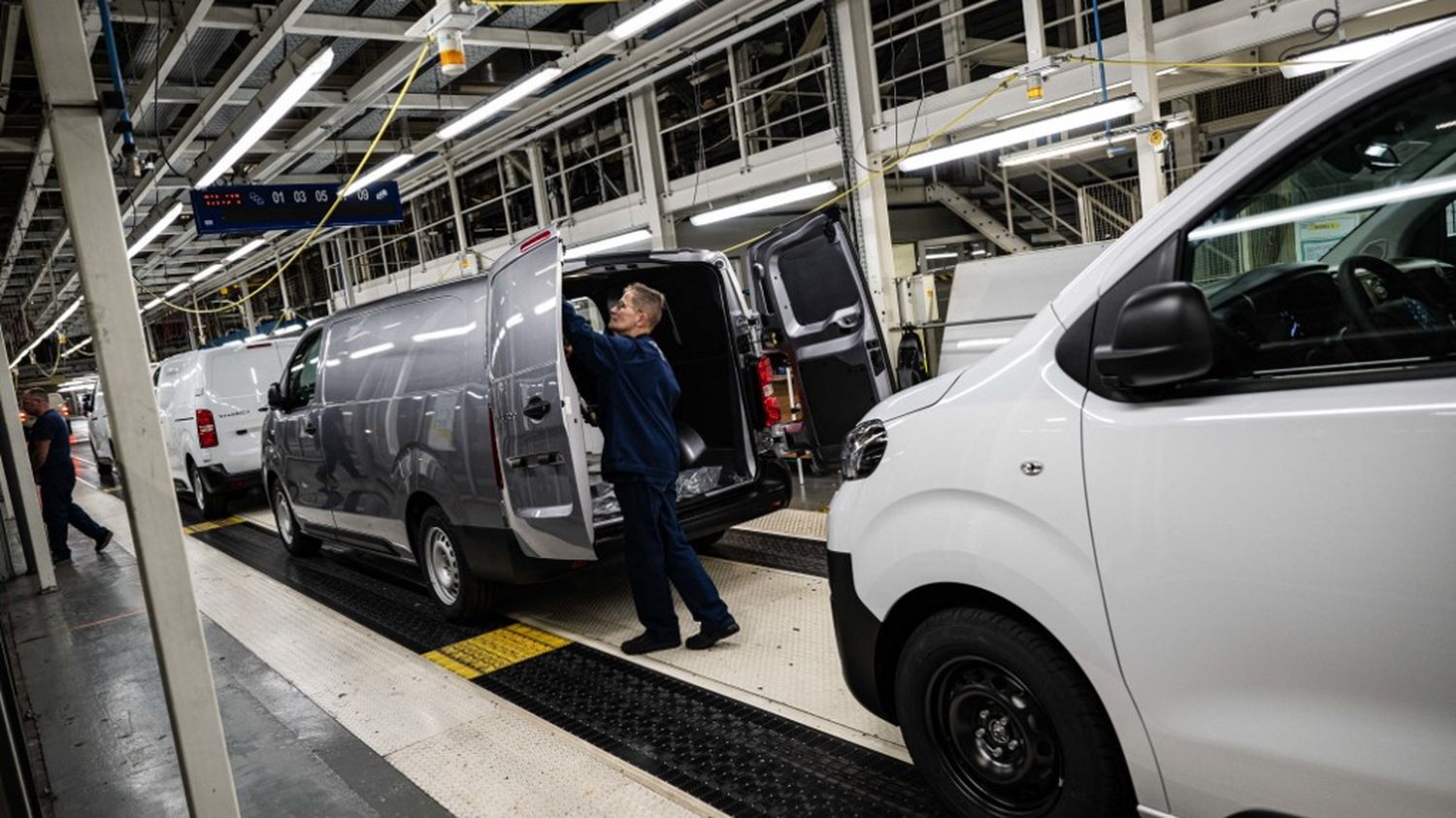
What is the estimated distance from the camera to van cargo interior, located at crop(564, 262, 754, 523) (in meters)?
5.25

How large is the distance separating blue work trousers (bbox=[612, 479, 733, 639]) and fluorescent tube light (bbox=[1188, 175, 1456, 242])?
8.62 ft

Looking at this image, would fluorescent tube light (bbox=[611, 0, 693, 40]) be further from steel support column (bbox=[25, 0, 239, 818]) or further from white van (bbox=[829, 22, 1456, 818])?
white van (bbox=[829, 22, 1456, 818])

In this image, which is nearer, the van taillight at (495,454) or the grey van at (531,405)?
the grey van at (531,405)

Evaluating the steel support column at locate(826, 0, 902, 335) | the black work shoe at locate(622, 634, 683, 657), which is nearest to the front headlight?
the black work shoe at locate(622, 634, 683, 657)

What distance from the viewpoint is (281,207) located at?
11.7 m

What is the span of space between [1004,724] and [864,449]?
804 mm

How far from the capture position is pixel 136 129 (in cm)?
1322

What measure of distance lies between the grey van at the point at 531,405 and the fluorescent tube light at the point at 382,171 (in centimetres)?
552

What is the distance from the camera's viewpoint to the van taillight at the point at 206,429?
9.70m

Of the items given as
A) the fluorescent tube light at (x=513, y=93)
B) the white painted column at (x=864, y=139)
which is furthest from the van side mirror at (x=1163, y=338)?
the white painted column at (x=864, y=139)

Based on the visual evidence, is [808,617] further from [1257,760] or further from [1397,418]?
[1397,418]

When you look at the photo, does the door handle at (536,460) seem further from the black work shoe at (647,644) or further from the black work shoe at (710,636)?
the black work shoe at (710,636)

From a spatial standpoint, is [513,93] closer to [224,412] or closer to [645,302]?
[224,412]

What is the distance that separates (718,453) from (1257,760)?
3948mm
